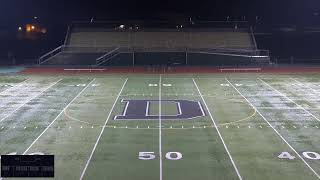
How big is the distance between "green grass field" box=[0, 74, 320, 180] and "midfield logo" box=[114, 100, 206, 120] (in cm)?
13

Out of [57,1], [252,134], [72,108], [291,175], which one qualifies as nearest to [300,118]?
[252,134]

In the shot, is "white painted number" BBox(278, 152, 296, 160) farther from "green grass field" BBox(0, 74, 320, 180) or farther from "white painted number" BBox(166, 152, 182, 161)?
"white painted number" BBox(166, 152, 182, 161)

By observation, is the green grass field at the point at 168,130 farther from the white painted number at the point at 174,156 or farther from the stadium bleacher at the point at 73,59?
the stadium bleacher at the point at 73,59

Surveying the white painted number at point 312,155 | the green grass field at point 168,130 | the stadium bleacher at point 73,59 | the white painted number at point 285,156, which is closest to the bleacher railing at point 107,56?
the stadium bleacher at point 73,59

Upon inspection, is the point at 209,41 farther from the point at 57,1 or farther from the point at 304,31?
the point at 57,1

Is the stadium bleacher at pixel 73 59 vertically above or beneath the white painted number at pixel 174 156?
above

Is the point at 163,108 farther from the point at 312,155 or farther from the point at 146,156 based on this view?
the point at 312,155

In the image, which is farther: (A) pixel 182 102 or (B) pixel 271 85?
(B) pixel 271 85

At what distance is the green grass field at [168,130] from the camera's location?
44.8 ft

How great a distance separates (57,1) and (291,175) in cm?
3882

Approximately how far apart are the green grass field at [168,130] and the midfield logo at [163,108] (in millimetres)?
134

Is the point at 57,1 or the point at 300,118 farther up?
the point at 57,1

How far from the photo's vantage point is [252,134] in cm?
1747
